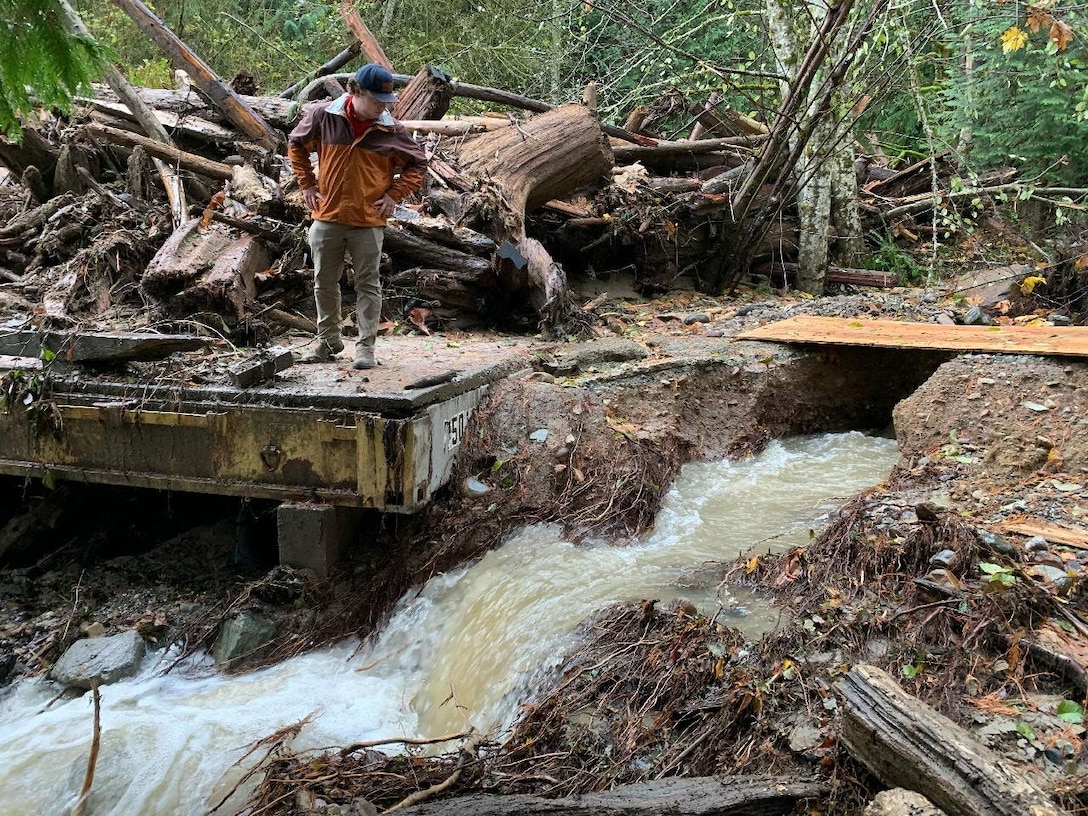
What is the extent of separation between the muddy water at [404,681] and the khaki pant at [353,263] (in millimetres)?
1836

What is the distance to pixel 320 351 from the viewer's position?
5.39 meters

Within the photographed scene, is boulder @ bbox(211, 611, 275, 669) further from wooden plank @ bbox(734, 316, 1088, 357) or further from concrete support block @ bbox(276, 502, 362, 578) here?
wooden plank @ bbox(734, 316, 1088, 357)

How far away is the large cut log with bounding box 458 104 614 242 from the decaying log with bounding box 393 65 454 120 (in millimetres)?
747

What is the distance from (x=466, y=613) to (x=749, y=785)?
2.13m

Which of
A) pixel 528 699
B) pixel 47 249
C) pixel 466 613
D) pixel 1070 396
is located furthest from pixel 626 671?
pixel 47 249

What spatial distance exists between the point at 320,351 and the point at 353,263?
69 centimetres

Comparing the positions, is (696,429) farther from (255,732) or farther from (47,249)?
(47,249)

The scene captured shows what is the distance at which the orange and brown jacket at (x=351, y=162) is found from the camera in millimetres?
4621

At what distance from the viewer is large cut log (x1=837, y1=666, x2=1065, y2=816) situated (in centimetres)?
224

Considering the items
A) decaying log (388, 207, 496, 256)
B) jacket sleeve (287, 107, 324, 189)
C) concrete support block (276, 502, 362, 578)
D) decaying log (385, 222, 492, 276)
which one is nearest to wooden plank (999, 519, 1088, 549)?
concrete support block (276, 502, 362, 578)

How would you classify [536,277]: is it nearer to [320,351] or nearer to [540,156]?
[540,156]

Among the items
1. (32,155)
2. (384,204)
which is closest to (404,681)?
(384,204)

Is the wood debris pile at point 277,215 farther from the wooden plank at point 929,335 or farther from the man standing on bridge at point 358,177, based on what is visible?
the wooden plank at point 929,335

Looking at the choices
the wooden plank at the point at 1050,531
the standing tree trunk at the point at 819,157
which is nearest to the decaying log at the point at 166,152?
the standing tree trunk at the point at 819,157
